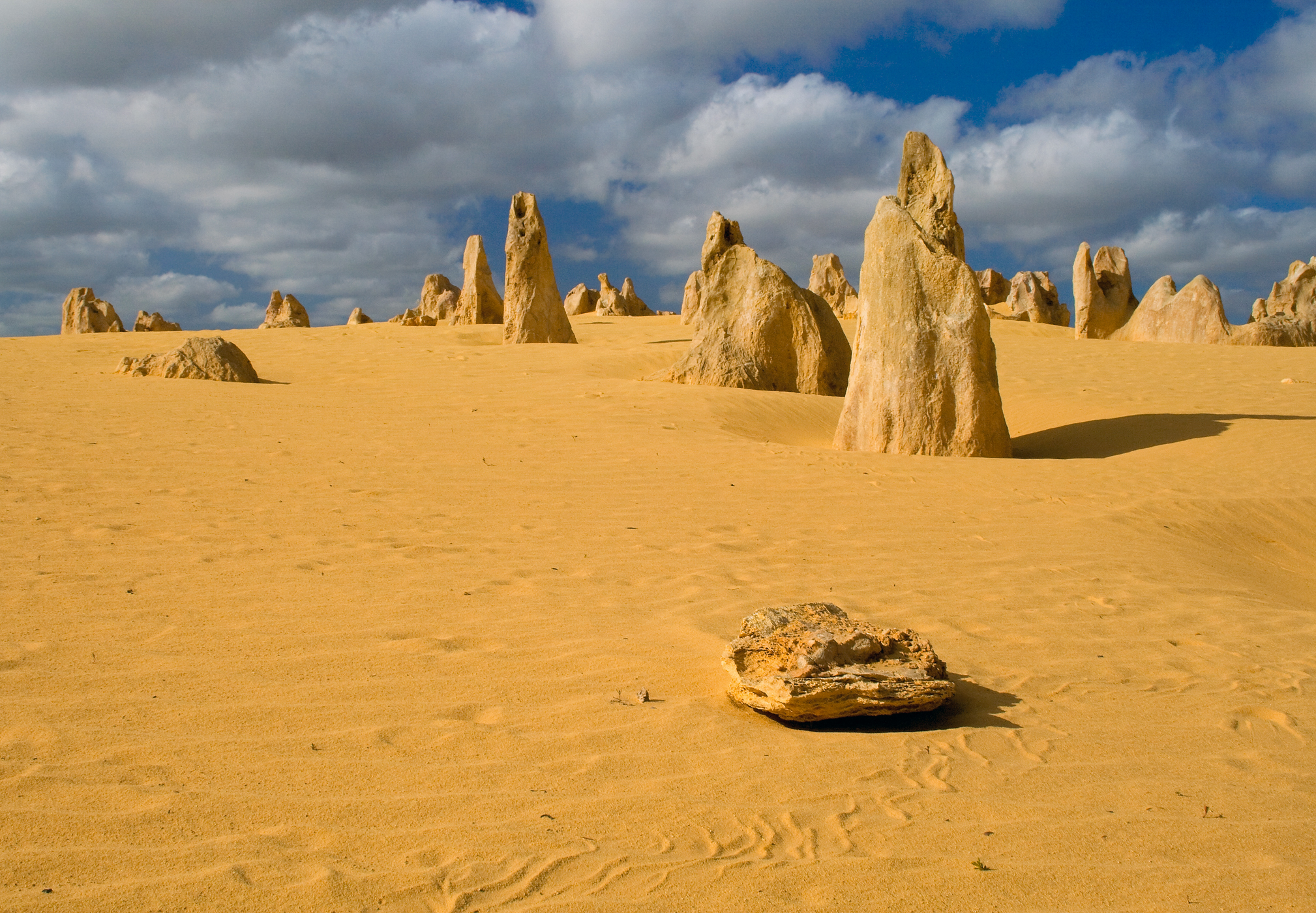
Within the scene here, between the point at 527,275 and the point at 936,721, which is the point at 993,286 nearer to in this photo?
the point at 527,275

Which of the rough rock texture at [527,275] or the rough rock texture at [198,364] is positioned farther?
the rough rock texture at [527,275]

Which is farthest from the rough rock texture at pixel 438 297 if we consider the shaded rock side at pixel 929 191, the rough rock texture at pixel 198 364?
the shaded rock side at pixel 929 191

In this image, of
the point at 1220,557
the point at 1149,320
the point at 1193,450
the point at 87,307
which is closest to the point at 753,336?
the point at 1193,450

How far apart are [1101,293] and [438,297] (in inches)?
768

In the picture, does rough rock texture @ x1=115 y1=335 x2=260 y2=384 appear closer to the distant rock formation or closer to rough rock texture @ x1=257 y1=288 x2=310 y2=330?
rough rock texture @ x1=257 y1=288 x2=310 y2=330

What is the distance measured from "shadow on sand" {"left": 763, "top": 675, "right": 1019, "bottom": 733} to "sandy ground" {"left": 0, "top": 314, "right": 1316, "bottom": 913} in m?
0.02

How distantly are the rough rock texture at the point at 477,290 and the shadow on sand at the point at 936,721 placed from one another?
21128mm

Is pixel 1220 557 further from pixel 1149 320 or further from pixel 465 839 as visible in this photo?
pixel 1149 320

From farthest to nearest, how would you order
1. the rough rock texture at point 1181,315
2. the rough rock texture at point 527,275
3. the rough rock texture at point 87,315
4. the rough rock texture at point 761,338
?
the rough rock texture at point 87,315, the rough rock texture at point 1181,315, the rough rock texture at point 527,275, the rough rock texture at point 761,338

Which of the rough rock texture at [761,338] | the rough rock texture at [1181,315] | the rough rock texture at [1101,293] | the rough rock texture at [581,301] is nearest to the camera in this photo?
the rough rock texture at [761,338]

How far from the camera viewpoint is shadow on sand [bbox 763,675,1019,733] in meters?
3.06

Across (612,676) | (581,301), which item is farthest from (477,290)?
(612,676)

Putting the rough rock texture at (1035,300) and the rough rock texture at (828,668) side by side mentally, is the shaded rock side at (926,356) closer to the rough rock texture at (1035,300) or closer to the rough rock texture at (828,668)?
the rough rock texture at (828,668)

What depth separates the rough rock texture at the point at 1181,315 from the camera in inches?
762
